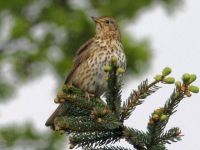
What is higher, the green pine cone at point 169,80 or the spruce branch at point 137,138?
the green pine cone at point 169,80

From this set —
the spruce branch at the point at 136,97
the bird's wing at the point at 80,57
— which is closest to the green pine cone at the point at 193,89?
the spruce branch at the point at 136,97

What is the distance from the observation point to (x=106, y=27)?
20.2 ft

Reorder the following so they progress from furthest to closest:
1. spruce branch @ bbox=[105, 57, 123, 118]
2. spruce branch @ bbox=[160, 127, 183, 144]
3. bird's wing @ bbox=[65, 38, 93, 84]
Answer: bird's wing @ bbox=[65, 38, 93, 84] → spruce branch @ bbox=[105, 57, 123, 118] → spruce branch @ bbox=[160, 127, 183, 144]

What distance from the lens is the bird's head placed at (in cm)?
606

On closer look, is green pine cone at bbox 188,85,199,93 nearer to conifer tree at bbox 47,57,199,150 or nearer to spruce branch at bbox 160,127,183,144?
conifer tree at bbox 47,57,199,150

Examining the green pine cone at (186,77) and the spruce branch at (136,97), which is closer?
the green pine cone at (186,77)

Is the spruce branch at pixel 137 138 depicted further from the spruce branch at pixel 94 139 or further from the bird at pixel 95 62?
the bird at pixel 95 62

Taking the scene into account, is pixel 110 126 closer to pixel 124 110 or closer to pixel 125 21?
pixel 124 110

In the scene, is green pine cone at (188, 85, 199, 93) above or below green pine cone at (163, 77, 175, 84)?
below

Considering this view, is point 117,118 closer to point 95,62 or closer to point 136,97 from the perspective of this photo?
point 136,97

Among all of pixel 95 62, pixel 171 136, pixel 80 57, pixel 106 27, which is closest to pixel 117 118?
pixel 171 136

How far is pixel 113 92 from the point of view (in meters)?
3.82

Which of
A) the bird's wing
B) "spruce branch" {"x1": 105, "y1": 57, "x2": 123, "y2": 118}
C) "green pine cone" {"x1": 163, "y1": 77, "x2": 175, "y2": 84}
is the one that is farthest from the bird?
"green pine cone" {"x1": 163, "y1": 77, "x2": 175, "y2": 84}

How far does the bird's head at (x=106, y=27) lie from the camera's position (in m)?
6.06
